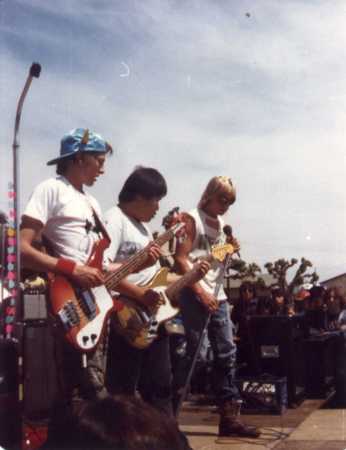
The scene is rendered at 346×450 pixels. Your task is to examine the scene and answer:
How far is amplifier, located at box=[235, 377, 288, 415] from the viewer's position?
14.9 ft

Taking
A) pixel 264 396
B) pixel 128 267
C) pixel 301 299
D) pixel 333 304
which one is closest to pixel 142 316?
pixel 128 267

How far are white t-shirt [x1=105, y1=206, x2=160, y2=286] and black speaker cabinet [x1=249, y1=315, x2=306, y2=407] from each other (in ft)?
7.17

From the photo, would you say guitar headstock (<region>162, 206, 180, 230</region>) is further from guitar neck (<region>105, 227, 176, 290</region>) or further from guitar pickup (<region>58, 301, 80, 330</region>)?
guitar pickup (<region>58, 301, 80, 330</region>)

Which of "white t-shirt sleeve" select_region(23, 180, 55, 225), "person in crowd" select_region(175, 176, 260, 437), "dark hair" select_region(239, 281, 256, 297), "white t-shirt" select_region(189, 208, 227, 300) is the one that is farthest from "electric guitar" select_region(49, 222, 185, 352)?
"dark hair" select_region(239, 281, 256, 297)

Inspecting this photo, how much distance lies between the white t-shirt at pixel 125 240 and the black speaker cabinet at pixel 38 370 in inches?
16.6

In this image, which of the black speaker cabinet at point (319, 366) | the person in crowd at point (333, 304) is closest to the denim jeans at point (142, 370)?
the black speaker cabinet at point (319, 366)

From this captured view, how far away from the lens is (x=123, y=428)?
85 cm

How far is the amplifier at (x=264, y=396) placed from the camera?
4.54 meters

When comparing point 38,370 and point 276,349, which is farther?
point 276,349

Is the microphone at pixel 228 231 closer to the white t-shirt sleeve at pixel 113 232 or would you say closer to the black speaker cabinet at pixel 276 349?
the white t-shirt sleeve at pixel 113 232

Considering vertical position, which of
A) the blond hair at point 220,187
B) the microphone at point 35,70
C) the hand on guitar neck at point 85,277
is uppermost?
the microphone at point 35,70

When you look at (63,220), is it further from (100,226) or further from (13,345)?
(13,345)

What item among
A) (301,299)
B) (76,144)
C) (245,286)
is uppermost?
(76,144)

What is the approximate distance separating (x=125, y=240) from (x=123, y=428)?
2.29 meters
